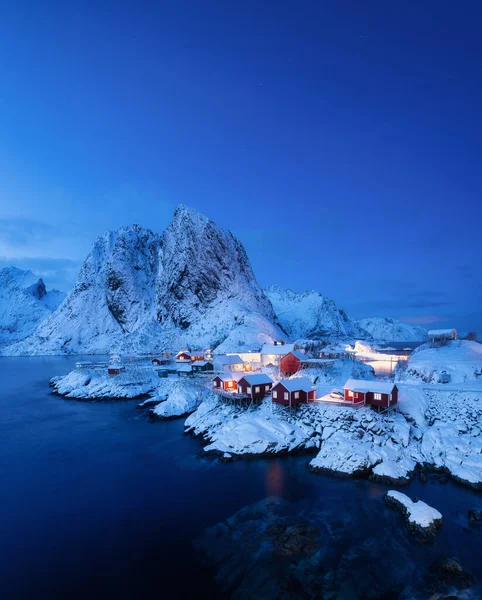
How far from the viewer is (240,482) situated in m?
24.6

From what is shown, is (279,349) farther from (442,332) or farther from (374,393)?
(442,332)

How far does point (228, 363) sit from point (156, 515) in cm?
3613

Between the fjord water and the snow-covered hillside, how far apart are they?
1711 centimetres

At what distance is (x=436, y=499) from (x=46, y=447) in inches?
1439

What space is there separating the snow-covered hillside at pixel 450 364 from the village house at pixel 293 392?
15012mm

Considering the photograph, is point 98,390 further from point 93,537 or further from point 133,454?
point 93,537

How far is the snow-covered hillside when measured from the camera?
36875 mm

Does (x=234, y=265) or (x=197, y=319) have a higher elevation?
(x=234, y=265)

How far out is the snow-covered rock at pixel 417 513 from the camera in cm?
1789

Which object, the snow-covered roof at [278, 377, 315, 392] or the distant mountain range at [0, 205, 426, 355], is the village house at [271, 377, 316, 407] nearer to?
the snow-covered roof at [278, 377, 315, 392]

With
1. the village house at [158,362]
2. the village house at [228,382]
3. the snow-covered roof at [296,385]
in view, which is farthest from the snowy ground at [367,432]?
the village house at [158,362]

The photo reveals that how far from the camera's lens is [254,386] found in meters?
37.8

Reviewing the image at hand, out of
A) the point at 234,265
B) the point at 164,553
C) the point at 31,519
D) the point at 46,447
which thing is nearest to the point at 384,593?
the point at 164,553

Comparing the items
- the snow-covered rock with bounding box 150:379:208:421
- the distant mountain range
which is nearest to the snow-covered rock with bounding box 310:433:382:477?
the snow-covered rock with bounding box 150:379:208:421
